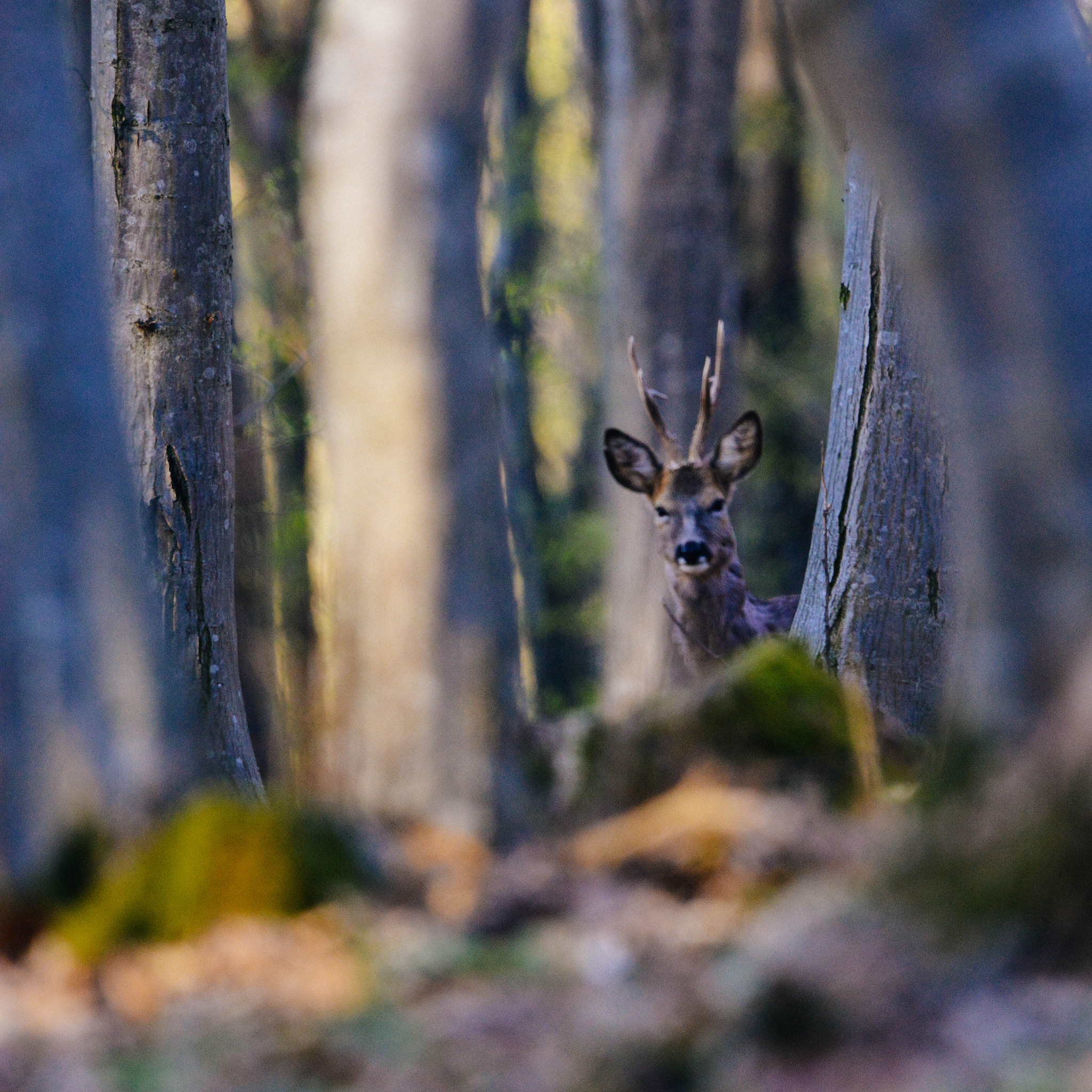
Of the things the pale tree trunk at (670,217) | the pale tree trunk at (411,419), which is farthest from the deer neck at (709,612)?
the pale tree trunk at (411,419)

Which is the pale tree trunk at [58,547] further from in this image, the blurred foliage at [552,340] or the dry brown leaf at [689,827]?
the blurred foliage at [552,340]

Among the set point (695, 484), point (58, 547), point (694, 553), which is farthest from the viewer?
point (695, 484)

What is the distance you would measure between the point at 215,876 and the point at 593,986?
3.81 feet

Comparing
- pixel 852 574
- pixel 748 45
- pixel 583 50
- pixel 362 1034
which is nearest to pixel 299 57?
pixel 583 50

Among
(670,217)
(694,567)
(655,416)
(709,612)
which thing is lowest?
(709,612)

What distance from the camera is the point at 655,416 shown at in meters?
9.23

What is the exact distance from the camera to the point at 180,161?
7820 millimetres

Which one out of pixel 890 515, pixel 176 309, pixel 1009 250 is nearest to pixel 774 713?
pixel 1009 250

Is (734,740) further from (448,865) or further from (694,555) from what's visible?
(694,555)

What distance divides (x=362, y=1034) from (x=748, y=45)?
1936cm

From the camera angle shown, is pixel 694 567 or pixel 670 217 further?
pixel 670 217

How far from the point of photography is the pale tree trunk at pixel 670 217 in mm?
12961

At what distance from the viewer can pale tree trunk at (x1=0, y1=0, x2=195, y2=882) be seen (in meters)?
4.39

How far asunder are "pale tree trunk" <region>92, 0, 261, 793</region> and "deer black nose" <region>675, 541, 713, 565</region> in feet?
9.67
